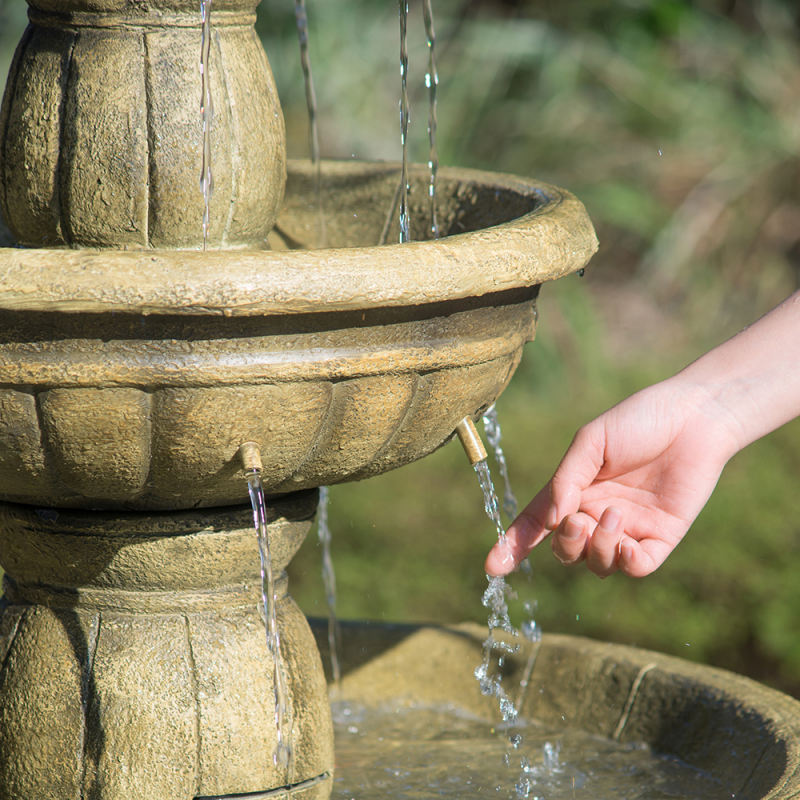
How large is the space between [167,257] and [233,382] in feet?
0.63

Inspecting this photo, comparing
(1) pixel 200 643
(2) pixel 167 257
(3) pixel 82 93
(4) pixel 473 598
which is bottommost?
(4) pixel 473 598

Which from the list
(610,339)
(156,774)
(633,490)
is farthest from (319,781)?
(610,339)

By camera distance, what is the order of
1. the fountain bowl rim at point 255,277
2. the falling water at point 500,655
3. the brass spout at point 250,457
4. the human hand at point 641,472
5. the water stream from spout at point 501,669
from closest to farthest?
the fountain bowl rim at point 255,277 → the brass spout at point 250,457 → the human hand at point 641,472 → the falling water at point 500,655 → the water stream from spout at point 501,669

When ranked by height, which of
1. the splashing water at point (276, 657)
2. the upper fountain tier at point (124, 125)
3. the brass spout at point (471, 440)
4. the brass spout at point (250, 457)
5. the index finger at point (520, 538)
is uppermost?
the upper fountain tier at point (124, 125)

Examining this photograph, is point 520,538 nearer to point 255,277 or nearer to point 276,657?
point 276,657

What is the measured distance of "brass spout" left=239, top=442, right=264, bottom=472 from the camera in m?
1.68

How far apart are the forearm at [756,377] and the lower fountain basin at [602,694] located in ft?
2.12

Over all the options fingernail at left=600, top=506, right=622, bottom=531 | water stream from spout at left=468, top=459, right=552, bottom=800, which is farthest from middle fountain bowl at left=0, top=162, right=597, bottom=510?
water stream from spout at left=468, top=459, right=552, bottom=800

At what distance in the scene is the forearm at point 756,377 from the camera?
1847 millimetres

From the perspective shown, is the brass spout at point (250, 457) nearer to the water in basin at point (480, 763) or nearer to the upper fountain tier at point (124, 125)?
the upper fountain tier at point (124, 125)

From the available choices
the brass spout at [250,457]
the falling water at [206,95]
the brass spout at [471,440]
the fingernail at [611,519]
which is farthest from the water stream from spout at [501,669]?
the falling water at [206,95]

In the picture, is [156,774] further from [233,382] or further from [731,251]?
[731,251]

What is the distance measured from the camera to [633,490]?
6.08 ft

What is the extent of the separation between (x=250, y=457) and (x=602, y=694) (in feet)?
4.27
